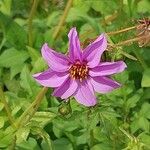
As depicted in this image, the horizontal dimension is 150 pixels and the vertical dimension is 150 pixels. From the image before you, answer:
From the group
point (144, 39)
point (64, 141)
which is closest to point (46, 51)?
point (144, 39)

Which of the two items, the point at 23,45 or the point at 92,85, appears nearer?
the point at 92,85

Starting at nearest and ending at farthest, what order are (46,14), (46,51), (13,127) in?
(46,51), (13,127), (46,14)

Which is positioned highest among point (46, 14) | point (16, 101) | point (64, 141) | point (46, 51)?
point (46, 14)

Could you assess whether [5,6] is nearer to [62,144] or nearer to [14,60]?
[14,60]

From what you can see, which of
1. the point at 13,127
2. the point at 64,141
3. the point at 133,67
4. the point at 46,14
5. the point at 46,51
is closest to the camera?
the point at 46,51

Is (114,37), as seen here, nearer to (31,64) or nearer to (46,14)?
(31,64)

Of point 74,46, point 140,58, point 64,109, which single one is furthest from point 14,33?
point 74,46

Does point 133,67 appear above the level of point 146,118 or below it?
above
